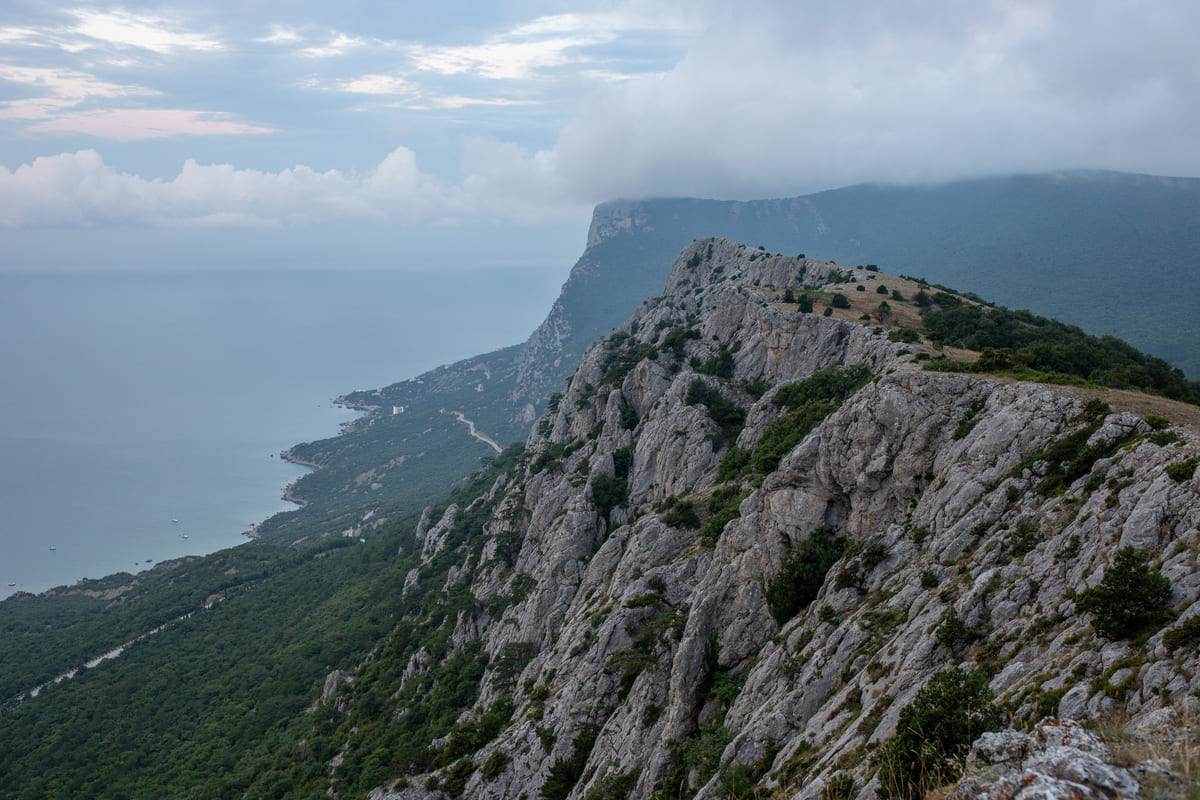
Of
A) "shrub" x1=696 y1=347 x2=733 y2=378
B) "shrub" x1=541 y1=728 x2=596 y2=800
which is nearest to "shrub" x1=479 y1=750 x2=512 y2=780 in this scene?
"shrub" x1=541 y1=728 x2=596 y2=800

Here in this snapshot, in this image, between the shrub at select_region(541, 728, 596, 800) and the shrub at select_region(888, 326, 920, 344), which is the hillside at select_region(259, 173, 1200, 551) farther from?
the shrub at select_region(541, 728, 596, 800)

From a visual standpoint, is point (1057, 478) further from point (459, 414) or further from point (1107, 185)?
point (1107, 185)

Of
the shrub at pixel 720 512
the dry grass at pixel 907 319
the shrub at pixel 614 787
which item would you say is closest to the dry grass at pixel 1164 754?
the dry grass at pixel 907 319

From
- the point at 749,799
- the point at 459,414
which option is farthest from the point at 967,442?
the point at 459,414

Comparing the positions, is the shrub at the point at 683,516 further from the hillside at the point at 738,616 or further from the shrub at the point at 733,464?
the shrub at the point at 733,464

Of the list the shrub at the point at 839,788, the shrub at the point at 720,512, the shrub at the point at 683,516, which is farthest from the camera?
the shrub at the point at 683,516
